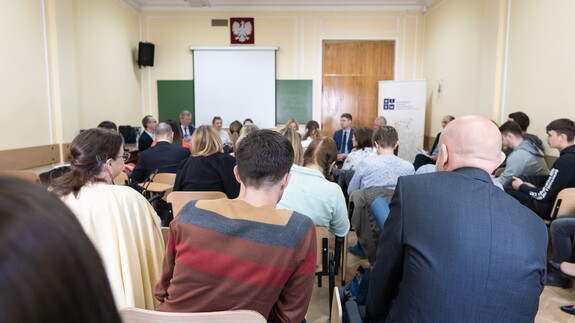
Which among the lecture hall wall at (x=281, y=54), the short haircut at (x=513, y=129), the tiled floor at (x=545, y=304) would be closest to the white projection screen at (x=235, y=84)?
the lecture hall wall at (x=281, y=54)

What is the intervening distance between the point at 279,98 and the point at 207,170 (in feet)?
18.1

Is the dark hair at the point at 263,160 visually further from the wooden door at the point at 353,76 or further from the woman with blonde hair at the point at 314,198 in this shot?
the wooden door at the point at 353,76

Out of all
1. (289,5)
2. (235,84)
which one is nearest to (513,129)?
(289,5)

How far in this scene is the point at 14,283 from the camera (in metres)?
0.30

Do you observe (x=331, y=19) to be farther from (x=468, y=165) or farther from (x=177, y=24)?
(x=468, y=165)

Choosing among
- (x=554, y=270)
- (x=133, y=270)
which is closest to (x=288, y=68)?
(x=554, y=270)

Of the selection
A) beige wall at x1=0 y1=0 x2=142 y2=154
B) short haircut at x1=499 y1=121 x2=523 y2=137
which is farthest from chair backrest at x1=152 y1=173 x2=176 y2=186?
short haircut at x1=499 y1=121 x2=523 y2=137

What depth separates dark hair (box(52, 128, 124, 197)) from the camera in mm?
1634

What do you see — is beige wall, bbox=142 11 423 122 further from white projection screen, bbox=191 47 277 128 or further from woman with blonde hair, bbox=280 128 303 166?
→ woman with blonde hair, bbox=280 128 303 166

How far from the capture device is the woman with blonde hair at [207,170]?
3184 millimetres

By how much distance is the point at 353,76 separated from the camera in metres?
8.43

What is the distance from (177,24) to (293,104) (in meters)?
3.01

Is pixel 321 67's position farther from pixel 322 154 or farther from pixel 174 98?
pixel 322 154

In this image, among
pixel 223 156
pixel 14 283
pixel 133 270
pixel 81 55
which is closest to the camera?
pixel 14 283
